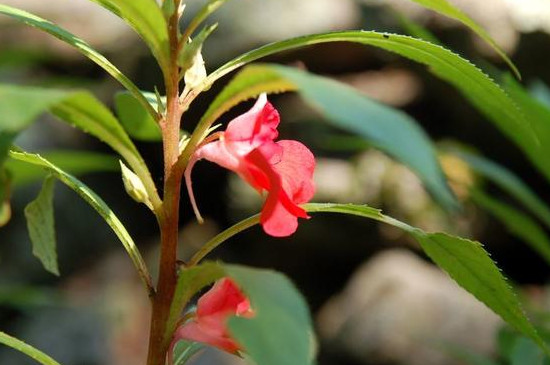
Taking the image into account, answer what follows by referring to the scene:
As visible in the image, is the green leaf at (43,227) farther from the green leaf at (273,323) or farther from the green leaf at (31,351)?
the green leaf at (273,323)

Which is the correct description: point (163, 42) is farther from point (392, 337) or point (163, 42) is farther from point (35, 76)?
point (35, 76)

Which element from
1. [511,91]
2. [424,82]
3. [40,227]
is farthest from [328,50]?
[40,227]

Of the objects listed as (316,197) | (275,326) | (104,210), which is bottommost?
(275,326)

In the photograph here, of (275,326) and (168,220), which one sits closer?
(275,326)

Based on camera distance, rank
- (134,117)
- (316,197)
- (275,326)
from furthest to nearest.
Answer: (316,197) → (134,117) → (275,326)

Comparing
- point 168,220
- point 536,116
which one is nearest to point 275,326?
point 168,220

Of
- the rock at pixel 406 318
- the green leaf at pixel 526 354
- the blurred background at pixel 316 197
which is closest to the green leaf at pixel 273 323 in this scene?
the green leaf at pixel 526 354

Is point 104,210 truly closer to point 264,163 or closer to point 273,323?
point 264,163
